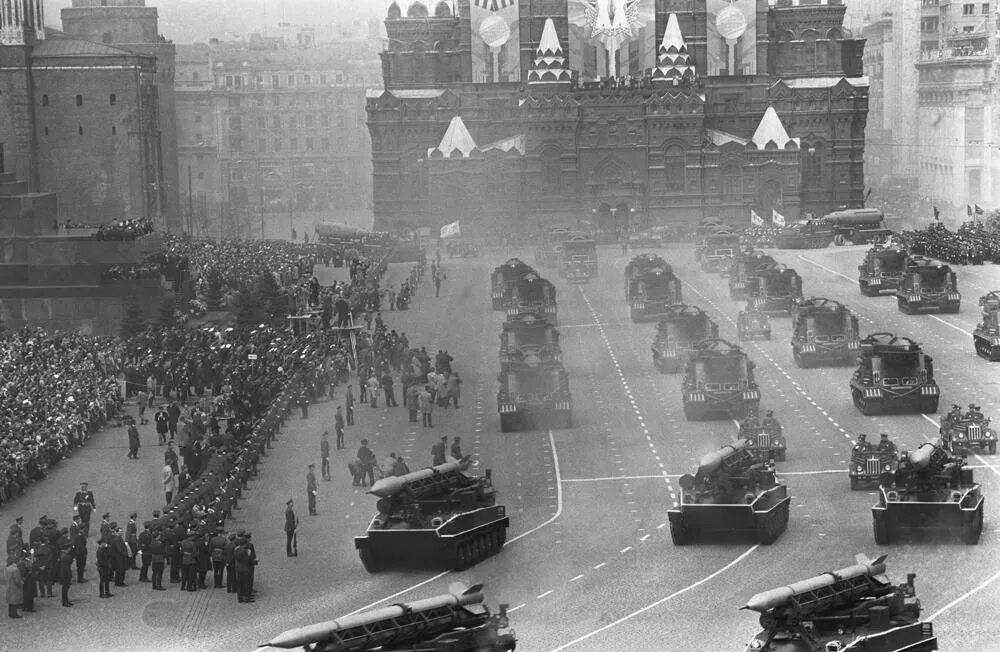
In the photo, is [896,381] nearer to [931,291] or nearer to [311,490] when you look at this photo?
[311,490]

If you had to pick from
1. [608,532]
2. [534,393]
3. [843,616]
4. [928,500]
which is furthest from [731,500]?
[534,393]

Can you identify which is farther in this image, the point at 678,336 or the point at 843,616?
the point at 678,336

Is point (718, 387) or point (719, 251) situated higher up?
point (719, 251)

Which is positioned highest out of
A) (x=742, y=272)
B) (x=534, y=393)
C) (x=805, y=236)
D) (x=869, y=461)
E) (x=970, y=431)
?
(x=805, y=236)

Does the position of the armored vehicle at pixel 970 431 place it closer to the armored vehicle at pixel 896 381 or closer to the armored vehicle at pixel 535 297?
the armored vehicle at pixel 896 381

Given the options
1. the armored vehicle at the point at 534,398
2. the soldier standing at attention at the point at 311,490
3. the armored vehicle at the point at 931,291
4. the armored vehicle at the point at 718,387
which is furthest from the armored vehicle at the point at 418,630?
the armored vehicle at the point at 931,291

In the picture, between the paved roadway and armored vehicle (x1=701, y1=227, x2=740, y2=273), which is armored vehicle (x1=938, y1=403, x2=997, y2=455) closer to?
the paved roadway
